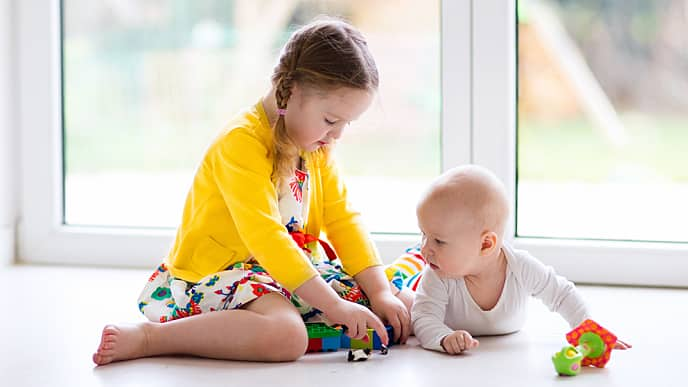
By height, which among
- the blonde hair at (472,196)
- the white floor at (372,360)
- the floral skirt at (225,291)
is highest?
the blonde hair at (472,196)

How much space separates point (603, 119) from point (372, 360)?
814 mm

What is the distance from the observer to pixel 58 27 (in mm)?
2145

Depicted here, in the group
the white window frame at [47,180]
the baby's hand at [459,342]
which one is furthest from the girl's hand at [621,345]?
the white window frame at [47,180]

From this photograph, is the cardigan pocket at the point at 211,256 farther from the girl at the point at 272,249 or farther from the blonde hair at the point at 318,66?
the blonde hair at the point at 318,66

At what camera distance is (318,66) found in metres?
1.42

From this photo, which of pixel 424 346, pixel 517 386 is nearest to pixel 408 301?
pixel 424 346

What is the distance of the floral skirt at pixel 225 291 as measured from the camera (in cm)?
143

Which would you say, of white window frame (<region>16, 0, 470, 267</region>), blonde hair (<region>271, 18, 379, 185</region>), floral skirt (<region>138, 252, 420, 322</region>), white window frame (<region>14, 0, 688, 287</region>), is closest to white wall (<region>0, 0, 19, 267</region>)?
white window frame (<region>16, 0, 470, 267</region>)

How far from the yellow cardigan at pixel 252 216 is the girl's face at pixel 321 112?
0.18 ft

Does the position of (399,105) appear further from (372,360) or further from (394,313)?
(372,360)

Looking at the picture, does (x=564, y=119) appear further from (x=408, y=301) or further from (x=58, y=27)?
(x=58, y=27)

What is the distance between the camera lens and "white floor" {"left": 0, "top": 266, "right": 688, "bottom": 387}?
4.22 feet

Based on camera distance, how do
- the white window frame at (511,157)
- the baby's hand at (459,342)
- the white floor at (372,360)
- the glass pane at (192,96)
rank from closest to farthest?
the white floor at (372,360), the baby's hand at (459,342), the white window frame at (511,157), the glass pane at (192,96)

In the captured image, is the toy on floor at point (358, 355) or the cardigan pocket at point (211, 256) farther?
the cardigan pocket at point (211, 256)
